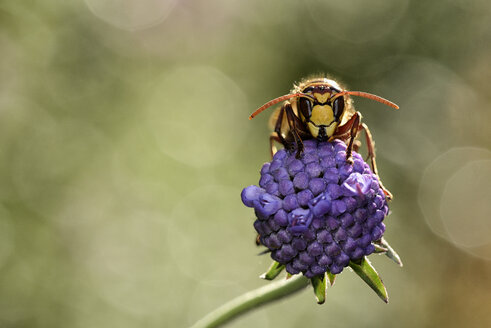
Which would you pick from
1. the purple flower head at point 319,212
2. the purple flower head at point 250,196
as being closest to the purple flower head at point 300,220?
the purple flower head at point 319,212

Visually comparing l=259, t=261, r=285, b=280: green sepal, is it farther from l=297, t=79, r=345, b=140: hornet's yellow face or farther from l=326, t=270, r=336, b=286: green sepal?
l=297, t=79, r=345, b=140: hornet's yellow face

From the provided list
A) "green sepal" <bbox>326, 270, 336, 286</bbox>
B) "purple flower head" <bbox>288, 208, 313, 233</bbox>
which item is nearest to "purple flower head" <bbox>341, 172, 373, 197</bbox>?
"purple flower head" <bbox>288, 208, 313, 233</bbox>

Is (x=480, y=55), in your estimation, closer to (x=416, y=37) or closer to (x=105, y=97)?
(x=416, y=37)

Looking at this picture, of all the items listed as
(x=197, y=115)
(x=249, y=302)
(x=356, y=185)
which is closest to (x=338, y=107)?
(x=356, y=185)

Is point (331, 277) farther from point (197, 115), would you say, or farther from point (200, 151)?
point (197, 115)

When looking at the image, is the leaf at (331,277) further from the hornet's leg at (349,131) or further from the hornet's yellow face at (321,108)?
the hornet's yellow face at (321,108)

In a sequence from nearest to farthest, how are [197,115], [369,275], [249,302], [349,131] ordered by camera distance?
[369,275] → [349,131] → [249,302] → [197,115]
